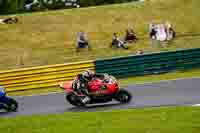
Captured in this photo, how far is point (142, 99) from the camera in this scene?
59.5ft

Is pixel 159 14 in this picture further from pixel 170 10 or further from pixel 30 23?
pixel 30 23

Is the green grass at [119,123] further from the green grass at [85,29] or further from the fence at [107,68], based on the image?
the green grass at [85,29]

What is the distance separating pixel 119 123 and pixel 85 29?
23.5 metres

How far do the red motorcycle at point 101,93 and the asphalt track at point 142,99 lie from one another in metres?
0.19

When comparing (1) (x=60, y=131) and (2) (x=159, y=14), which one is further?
(2) (x=159, y=14)

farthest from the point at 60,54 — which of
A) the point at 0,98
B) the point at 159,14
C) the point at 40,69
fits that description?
the point at 0,98

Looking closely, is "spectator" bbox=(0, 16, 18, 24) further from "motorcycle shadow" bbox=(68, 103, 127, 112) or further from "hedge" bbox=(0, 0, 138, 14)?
"motorcycle shadow" bbox=(68, 103, 127, 112)

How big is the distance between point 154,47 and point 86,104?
11854mm

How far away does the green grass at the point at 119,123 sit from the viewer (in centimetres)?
1131

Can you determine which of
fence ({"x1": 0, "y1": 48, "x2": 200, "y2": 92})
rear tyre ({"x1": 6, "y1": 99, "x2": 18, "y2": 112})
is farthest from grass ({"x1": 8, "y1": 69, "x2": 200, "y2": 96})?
rear tyre ({"x1": 6, "y1": 99, "x2": 18, "y2": 112})

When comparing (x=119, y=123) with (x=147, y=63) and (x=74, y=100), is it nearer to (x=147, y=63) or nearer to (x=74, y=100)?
(x=74, y=100)

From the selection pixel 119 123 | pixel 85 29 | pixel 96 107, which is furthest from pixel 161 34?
pixel 119 123

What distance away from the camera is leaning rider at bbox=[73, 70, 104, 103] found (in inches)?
711

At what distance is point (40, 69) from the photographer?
24.4 metres
